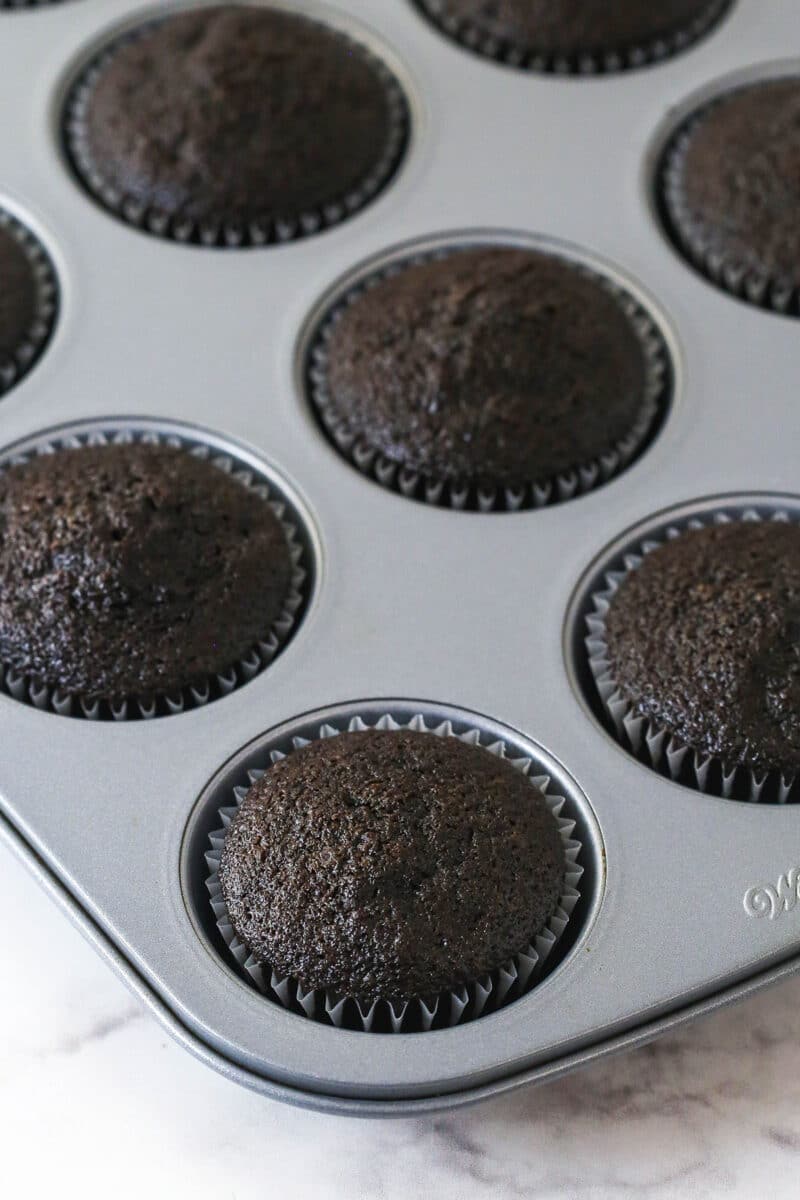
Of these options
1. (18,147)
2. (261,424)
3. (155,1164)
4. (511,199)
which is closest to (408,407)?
(261,424)

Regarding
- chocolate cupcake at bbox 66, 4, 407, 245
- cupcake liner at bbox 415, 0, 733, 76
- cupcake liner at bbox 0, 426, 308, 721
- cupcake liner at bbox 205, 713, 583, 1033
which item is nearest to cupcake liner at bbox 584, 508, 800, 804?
cupcake liner at bbox 205, 713, 583, 1033

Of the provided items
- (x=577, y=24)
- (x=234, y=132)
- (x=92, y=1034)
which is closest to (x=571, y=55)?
(x=577, y=24)

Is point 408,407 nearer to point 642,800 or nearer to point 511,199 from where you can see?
point 511,199

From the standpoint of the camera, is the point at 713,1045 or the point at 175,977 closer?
the point at 175,977

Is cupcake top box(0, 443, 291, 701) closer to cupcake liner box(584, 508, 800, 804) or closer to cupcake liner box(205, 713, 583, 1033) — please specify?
cupcake liner box(205, 713, 583, 1033)

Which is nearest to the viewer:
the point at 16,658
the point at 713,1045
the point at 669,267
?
the point at 713,1045

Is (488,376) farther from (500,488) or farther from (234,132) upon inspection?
(234,132)

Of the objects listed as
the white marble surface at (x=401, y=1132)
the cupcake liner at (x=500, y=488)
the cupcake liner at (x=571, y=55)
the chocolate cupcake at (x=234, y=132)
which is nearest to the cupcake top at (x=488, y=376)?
the cupcake liner at (x=500, y=488)
